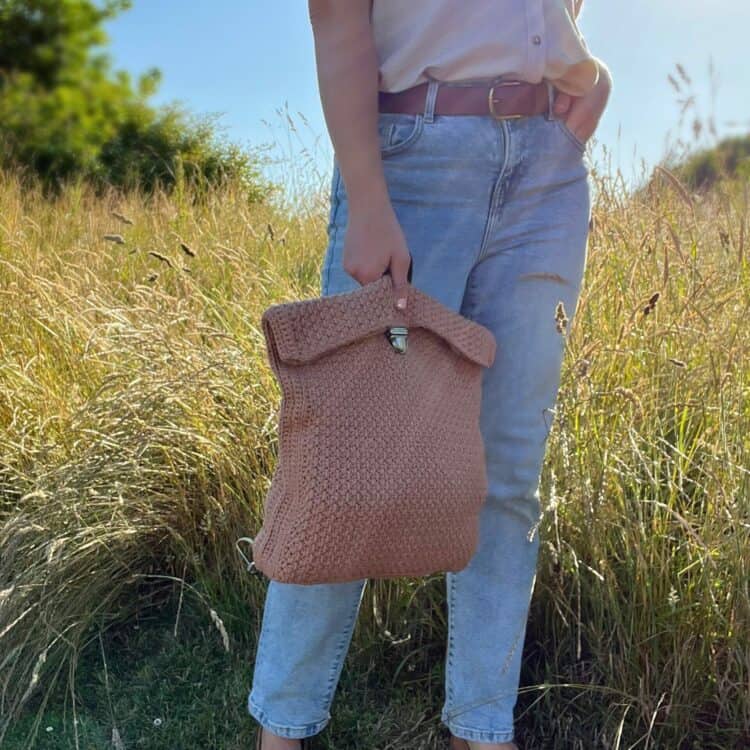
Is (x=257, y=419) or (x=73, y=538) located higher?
(x=257, y=419)

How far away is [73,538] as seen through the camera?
180cm

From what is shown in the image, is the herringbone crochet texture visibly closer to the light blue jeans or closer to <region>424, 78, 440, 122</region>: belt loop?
the light blue jeans

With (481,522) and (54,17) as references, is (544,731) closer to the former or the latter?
(481,522)

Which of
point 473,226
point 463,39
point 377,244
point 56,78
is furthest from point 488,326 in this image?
point 56,78

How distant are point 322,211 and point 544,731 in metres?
2.63

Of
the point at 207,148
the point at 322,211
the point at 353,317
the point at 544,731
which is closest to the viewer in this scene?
the point at 353,317

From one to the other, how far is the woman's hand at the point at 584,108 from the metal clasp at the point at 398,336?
16.9 inches

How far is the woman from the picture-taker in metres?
1.16

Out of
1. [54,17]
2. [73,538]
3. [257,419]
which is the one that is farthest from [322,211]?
[54,17]

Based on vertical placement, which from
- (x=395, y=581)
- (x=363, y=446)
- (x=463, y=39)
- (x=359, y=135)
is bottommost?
(x=395, y=581)

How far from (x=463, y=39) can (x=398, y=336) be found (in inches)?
17.1

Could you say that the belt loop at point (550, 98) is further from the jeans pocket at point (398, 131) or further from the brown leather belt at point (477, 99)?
the jeans pocket at point (398, 131)

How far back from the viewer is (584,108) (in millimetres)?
1285

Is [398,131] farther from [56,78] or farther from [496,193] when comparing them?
[56,78]
